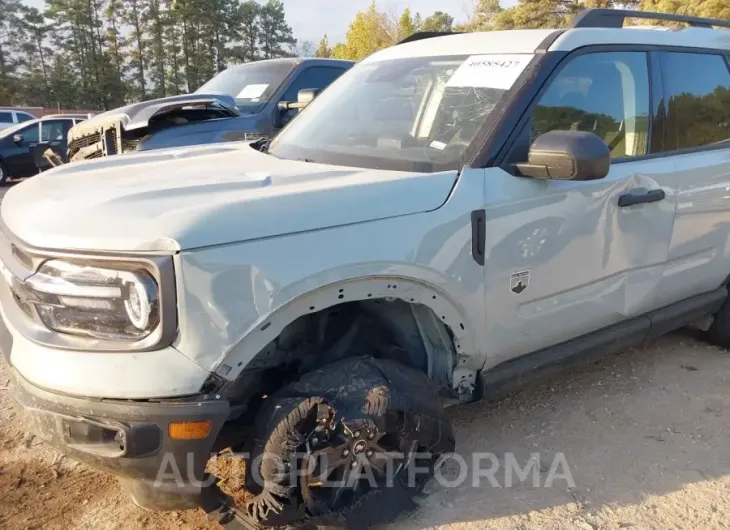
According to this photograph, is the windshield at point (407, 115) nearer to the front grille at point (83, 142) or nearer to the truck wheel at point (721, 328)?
the truck wheel at point (721, 328)

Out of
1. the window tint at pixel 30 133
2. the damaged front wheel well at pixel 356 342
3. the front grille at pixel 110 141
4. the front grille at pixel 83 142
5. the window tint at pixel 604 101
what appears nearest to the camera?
the damaged front wheel well at pixel 356 342

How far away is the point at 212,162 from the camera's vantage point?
2977 mm

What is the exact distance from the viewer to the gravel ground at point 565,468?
267 centimetres

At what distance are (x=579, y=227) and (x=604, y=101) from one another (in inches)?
29.2

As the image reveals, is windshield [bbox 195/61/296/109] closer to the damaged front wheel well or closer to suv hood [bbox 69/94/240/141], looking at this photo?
suv hood [bbox 69/94/240/141]

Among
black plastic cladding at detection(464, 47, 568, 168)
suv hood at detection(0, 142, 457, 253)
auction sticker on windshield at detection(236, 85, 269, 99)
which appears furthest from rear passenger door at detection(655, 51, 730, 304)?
auction sticker on windshield at detection(236, 85, 269, 99)

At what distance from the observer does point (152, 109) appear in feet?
20.8

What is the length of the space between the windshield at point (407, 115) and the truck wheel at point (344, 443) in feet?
3.00

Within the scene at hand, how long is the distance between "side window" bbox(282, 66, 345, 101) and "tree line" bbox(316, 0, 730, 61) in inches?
209

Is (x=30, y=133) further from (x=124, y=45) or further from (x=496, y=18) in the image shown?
(x=124, y=45)

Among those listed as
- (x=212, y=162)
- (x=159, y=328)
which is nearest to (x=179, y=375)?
(x=159, y=328)

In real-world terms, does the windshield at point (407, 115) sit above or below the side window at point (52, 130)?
above

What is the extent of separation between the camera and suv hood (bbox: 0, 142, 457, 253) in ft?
6.52

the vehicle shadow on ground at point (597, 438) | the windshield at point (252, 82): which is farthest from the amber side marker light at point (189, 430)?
the windshield at point (252, 82)
